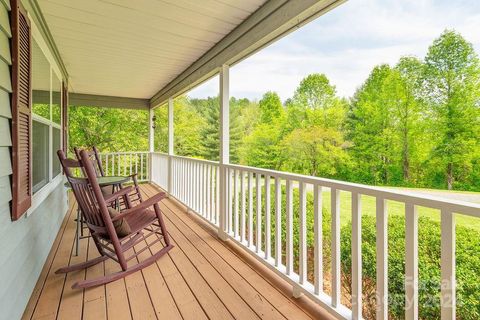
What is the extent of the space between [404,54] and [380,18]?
2.58 metres

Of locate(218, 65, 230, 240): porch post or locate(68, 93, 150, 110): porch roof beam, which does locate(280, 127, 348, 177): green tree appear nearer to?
locate(68, 93, 150, 110): porch roof beam

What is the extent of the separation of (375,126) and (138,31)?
34.9 feet

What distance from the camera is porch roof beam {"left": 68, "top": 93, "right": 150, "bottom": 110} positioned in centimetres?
639

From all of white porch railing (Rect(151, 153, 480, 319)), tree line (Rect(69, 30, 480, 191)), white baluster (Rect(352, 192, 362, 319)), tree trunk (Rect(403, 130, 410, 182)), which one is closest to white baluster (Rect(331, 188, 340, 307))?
white porch railing (Rect(151, 153, 480, 319))

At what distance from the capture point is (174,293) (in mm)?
1956

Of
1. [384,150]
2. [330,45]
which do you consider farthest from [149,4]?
[330,45]

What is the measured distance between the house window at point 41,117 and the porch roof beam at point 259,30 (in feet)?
6.03

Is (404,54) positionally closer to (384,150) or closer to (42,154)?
(384,150)

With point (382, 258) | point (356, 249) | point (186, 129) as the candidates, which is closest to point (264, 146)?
point (186, 129)

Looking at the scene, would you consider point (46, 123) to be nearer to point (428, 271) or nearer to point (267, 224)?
Result: point (267, 224)

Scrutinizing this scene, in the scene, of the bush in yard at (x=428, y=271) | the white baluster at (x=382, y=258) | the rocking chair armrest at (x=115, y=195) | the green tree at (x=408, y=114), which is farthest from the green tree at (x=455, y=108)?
the rocking chair armrest at (x=115, y=195)

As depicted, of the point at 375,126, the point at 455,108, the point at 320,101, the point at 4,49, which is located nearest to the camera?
the point at 4,49

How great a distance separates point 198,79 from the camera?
3.95m

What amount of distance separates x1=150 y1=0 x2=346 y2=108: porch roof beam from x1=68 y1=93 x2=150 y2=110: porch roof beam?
373cm
